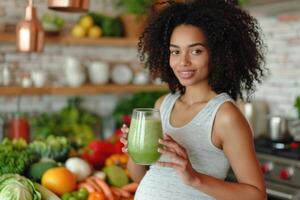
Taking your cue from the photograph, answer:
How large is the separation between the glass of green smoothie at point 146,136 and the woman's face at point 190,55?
17 centimetres

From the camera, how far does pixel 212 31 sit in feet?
5.18

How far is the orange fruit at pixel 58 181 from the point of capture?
216cm

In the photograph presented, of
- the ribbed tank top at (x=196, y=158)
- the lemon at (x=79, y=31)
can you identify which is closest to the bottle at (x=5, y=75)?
the lemon at (x=79, y=31)

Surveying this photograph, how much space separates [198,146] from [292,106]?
273 cm

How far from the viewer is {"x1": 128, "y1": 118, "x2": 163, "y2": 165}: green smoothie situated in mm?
1449

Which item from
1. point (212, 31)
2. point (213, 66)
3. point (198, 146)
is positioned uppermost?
point (212, 31)

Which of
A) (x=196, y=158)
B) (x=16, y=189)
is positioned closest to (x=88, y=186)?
(x=16, y=189)

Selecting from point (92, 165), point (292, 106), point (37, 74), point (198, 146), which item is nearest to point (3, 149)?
point (92, 165)

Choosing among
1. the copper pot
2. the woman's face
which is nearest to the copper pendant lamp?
the copper pot

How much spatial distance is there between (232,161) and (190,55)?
352mm

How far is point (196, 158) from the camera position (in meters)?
1.57

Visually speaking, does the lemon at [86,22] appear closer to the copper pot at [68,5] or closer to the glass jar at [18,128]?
the glass jar at [18,128]

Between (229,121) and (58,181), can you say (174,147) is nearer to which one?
(229,121)

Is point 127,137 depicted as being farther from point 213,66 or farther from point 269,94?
point 269,94
